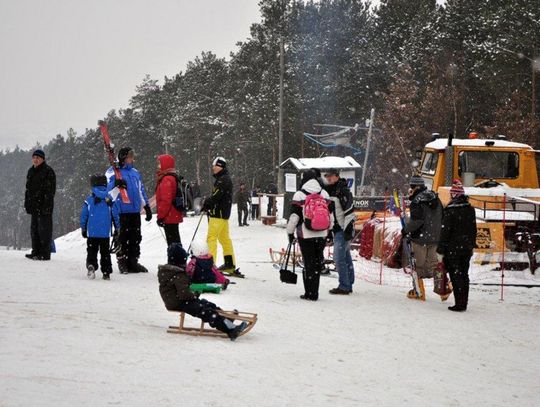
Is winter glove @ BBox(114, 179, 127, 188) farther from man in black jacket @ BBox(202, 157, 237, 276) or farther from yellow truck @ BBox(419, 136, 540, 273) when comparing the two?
yellow truck @ BBox(419, 136, 540, 273)

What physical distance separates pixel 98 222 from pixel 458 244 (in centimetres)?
500

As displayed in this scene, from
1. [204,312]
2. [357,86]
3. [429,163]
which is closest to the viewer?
[204,312]

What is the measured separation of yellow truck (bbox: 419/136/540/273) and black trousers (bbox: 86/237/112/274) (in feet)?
23.2

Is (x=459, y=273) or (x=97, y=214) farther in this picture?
(x=97, y=214)

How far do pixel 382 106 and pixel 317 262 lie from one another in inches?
1716

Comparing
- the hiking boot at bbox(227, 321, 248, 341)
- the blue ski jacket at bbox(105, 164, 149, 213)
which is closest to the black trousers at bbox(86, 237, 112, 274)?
the blue ski jacket at bbox(105, 164, 149, 213)

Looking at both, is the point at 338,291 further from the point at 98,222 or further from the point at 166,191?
the point at 98,222

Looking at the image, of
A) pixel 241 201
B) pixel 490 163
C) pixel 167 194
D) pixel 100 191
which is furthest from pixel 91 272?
pixel 241 201

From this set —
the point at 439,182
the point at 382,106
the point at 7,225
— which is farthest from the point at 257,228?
the point at 7,225

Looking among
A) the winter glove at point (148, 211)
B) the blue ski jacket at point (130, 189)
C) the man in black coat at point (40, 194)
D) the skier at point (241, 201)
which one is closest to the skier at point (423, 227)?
the winter glove at point (148, 211)

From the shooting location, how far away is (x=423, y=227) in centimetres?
1060

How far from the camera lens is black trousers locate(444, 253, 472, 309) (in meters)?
9.17

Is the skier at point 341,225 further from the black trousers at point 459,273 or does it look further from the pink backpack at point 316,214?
the black trousers at point 459,273

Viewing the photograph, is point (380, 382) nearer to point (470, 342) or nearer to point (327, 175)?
point (470, 342)
